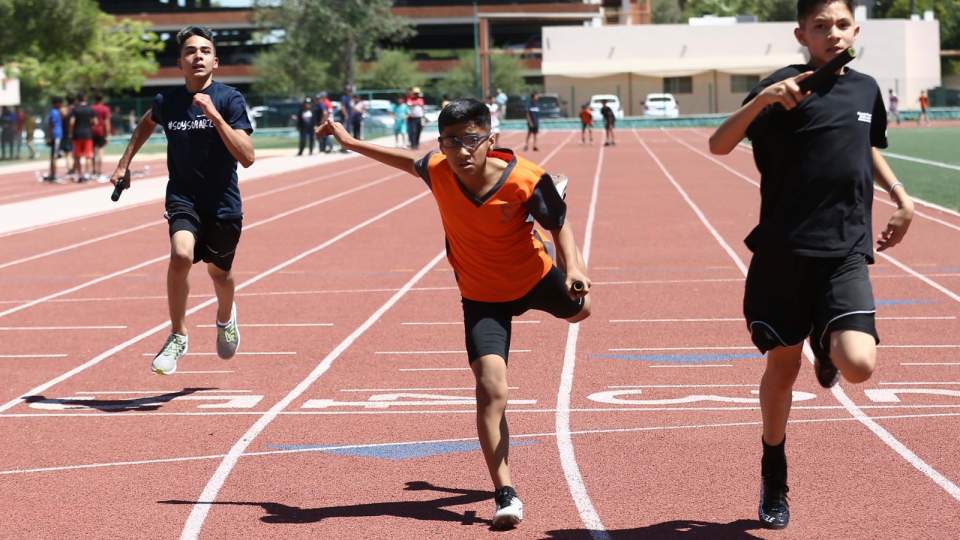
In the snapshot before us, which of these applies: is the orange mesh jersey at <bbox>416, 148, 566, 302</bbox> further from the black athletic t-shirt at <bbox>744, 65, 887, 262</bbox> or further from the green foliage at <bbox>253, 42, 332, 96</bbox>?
the green foliage at <bbox>253, 42, 332, 96</bbox>

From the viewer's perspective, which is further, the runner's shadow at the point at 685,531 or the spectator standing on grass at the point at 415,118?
the spectator standing on grass at the point at 415,118

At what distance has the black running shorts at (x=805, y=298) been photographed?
207 inches

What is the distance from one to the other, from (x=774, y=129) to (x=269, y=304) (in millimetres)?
8113

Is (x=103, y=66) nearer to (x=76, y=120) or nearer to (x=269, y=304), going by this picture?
(x=76, y=120)

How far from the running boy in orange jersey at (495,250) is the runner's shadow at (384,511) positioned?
0.29 metres

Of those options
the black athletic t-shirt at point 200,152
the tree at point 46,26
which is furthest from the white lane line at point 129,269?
the tree at point 46,26

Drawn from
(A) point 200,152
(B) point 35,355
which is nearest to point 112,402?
(A) point 200,152

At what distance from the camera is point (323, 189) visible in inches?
1129

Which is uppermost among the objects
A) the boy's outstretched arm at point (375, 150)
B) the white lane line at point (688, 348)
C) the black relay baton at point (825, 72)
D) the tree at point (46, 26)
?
the tree at point (46, 26)

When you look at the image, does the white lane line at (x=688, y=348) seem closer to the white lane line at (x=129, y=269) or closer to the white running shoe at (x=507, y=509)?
the white running shoe at (x=507, y=509)

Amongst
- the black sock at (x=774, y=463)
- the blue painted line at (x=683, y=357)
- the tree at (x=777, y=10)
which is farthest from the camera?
the tree at (x=777, y=10)

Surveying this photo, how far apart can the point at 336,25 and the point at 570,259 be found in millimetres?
60620

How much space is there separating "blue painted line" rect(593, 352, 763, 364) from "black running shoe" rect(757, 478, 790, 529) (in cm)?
397

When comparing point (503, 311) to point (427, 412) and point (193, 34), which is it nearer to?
point (427, 412)
